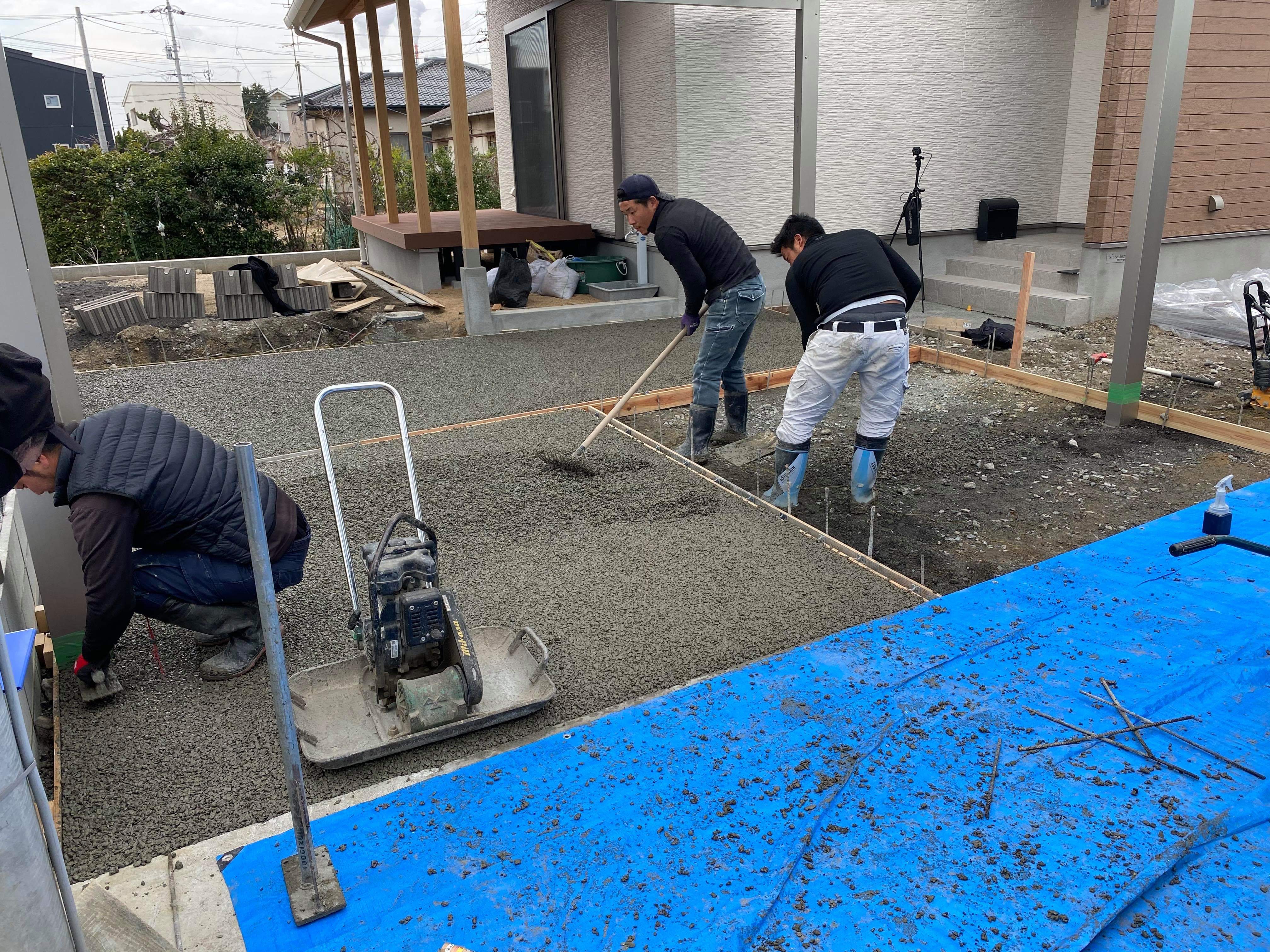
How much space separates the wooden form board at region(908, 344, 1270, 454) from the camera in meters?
5.26

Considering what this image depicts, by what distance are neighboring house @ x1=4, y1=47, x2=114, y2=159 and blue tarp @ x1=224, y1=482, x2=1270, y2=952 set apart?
29903mm

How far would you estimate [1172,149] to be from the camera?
5250mm

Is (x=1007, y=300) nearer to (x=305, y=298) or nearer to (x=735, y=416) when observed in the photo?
(x=735, y=416)

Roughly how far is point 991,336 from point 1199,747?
5874 millimetres

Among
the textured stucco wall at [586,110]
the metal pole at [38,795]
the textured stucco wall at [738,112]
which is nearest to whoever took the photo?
the metal pole at [38,795]

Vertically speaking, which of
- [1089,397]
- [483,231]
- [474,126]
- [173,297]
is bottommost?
[1089,397]

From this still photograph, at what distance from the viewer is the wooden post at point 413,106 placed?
30.0 feet

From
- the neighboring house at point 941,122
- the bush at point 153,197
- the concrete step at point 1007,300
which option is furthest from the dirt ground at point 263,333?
the bush at point 153,197

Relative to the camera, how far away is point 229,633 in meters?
3.08

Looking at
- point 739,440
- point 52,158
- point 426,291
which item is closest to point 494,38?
point 426,291

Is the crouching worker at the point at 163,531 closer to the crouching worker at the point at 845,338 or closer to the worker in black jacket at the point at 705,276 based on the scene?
the crouching worker at the point at 845,338

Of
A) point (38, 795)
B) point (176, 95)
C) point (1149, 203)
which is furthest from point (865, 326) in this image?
point (176, 95)

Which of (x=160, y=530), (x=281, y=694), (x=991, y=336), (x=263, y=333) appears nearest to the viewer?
(x=281, y=694)

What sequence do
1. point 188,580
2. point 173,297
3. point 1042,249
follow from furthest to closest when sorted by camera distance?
1. point 1042,249
2. point 173,297
3. point 188,580
